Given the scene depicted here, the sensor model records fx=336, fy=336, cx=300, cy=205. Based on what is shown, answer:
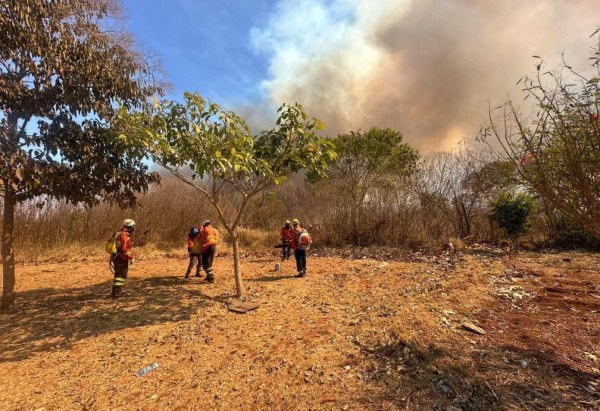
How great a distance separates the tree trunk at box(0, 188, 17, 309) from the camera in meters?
5.95

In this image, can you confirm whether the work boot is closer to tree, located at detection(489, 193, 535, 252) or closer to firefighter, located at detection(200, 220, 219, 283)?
firefighter, located at detection(200, 220, 219, 283)

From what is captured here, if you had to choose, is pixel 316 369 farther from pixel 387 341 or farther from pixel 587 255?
pixel 587 255

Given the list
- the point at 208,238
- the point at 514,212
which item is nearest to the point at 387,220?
the point at 514,212

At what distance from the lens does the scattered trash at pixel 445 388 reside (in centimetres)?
343

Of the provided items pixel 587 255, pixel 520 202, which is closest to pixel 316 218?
pixel 520 202

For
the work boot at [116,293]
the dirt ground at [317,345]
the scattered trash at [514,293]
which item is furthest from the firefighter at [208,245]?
the scattered trash at [514,293]

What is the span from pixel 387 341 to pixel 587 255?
364 inches

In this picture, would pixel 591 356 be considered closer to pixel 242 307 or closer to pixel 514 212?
pixel 242 307

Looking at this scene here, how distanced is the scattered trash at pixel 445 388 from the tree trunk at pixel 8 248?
7.09 meters

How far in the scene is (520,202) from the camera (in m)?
10.9

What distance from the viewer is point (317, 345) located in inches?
180

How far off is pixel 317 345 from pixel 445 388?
5.46 ft

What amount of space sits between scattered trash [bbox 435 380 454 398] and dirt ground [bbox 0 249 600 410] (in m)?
0.02

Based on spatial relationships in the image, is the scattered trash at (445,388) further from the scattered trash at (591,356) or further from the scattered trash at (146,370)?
the scattered trash at (146,370)
